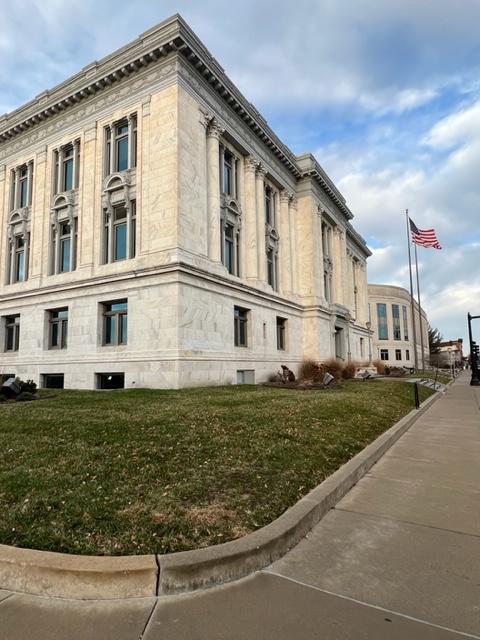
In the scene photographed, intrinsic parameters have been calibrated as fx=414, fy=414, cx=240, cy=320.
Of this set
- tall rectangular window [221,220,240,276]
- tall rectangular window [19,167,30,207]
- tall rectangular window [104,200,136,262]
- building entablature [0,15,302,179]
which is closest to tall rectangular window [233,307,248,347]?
tall rectangular window [221,220,240,276]

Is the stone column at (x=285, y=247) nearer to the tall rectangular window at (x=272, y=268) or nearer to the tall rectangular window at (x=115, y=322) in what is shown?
the tall rectangular window at (x=272, y=268)

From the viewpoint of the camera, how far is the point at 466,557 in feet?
→ 12.6

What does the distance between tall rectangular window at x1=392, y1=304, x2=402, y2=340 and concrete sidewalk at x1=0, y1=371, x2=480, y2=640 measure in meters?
79.4

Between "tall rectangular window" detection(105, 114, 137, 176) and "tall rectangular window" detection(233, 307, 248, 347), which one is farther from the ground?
"tall rectangular window" detection(105, 114, 137, 176)

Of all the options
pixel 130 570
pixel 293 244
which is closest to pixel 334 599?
pixel 130 570

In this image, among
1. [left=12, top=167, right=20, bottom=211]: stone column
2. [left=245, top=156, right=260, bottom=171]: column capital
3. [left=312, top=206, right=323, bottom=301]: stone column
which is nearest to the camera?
[left=245, top=156, right=260, bottom=171]: column capital

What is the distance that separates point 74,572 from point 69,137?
86.0 feet

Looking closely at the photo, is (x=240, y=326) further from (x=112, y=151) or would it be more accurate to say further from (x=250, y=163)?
(x=112, y=151)

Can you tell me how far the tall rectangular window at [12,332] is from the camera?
25.2 m

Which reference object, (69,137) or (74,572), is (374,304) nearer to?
(69,137)

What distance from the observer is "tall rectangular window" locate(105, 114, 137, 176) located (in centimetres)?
2202

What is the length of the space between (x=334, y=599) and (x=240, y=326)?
70.0ft

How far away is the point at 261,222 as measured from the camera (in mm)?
27375

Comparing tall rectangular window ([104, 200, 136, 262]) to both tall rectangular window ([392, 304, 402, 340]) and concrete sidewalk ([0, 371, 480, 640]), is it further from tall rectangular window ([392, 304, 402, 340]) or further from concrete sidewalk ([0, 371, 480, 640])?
tall rectangular window ([392, 304, 402, 340])
